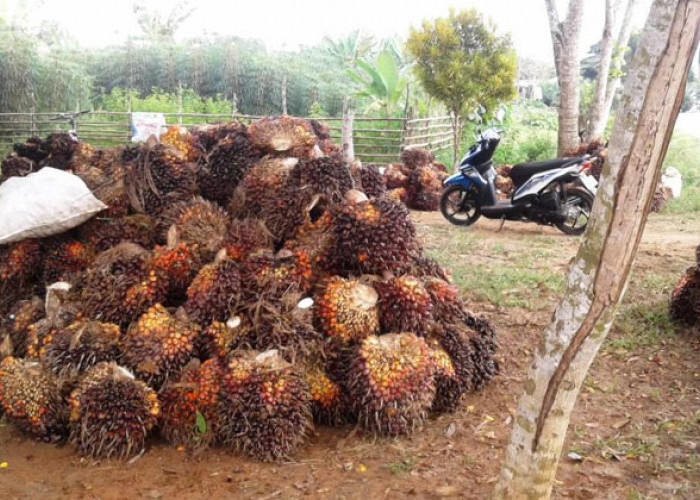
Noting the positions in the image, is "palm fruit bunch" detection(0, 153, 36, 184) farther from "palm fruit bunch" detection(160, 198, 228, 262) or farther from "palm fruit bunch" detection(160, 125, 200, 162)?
"palm fruit bunch" detection(160, 198, 228, 262)

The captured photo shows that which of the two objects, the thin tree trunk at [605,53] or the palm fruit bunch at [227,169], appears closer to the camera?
the palm fruit bunch at [227,169]

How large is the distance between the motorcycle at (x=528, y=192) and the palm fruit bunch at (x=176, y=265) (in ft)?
16.5

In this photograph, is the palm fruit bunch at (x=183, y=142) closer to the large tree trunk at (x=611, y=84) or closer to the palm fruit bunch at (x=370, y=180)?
the palm fruit bunch at (x=370, y=180)

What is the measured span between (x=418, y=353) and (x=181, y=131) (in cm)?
205

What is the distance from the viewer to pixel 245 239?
3.40m

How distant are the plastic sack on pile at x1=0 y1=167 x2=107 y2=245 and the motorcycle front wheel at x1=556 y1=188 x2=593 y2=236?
5353 mm

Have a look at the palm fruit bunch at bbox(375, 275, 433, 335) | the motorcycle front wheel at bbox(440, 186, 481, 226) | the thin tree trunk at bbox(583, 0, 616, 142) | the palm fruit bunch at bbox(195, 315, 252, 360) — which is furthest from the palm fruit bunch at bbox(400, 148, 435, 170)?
the palm fruit bunch at bbox(195, 315, 252, 360)

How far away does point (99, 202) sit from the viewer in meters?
3.77

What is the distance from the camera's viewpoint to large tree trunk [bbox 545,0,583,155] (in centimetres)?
1068

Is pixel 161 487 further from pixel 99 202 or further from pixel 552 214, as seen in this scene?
pixel 552 214

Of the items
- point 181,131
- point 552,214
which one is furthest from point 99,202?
point 552,214

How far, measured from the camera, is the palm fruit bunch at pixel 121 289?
10.6ft

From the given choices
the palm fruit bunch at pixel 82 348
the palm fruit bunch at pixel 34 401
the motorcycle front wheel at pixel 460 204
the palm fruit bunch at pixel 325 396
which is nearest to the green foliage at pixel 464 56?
the motorcycle front wheel at pixel 460 204

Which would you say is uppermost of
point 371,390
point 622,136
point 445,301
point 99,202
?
point 622,136
